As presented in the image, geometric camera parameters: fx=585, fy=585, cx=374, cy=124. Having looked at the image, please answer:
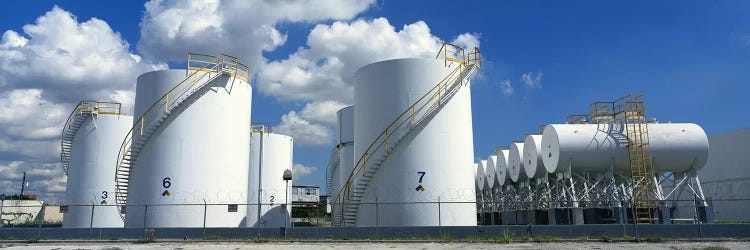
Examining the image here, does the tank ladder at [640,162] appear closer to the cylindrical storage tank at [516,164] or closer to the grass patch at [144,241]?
the cylindrical storage tank at [516,164]

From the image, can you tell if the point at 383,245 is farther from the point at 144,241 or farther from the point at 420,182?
the point at 144,241

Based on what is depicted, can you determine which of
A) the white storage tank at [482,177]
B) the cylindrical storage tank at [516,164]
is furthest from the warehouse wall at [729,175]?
the white storage tank at [482,177]

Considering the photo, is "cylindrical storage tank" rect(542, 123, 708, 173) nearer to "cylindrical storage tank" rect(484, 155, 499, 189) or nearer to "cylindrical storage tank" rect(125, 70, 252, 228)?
"cylindrical storage tank" rect(125, 70, 252, 228)

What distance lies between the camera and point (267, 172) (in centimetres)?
4091

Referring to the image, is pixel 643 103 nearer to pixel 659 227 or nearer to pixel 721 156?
pixel 659 227

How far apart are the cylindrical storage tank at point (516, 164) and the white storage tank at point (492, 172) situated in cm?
582

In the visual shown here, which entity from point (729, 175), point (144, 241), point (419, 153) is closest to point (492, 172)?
point (729, 175)

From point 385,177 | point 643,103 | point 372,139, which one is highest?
point 643,103

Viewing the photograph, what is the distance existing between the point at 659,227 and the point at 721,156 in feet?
89.8

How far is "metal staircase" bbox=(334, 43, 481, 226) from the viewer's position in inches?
952

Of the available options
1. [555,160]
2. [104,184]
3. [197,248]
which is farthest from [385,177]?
[104,184]

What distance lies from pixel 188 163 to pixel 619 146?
2020cm

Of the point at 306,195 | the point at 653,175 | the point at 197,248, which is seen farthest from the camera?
the point at 306,195

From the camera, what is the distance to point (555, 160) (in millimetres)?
29594
